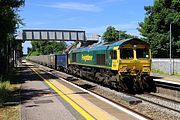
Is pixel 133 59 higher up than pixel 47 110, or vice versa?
pixel 133 59

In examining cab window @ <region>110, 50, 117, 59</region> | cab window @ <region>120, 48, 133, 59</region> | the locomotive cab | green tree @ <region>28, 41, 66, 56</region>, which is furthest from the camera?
green tree @ <region>28, 41, 66, 56</region>

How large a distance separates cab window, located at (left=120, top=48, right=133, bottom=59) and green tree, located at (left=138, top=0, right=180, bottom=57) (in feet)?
103

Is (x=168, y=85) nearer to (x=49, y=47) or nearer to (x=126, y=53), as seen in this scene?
(x=126, y=53)

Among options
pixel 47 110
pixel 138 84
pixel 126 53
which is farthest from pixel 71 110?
pixel 126 53

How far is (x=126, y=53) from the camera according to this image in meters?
21.5

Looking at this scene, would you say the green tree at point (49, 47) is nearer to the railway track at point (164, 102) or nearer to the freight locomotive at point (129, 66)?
the freight locomotive at point (129, 66)

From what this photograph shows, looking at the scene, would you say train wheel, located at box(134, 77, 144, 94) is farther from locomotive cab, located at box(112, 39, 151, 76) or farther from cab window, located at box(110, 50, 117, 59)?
cab window, located at box(110, 50, 117, 59)

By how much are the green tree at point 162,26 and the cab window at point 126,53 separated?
103 feet

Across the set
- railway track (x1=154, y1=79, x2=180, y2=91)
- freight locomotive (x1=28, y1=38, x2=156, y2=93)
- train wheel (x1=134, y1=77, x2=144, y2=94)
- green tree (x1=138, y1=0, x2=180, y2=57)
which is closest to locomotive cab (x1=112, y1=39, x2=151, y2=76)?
freight locomotive (x1=28, y1=38, x2=156, y2=93)

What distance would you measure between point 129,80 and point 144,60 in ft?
5.01

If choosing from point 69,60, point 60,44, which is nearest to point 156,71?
point 69,60

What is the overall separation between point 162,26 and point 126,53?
33.9 meters

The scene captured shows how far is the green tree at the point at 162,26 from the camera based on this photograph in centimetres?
5237

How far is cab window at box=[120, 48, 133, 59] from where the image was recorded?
21.4 m
